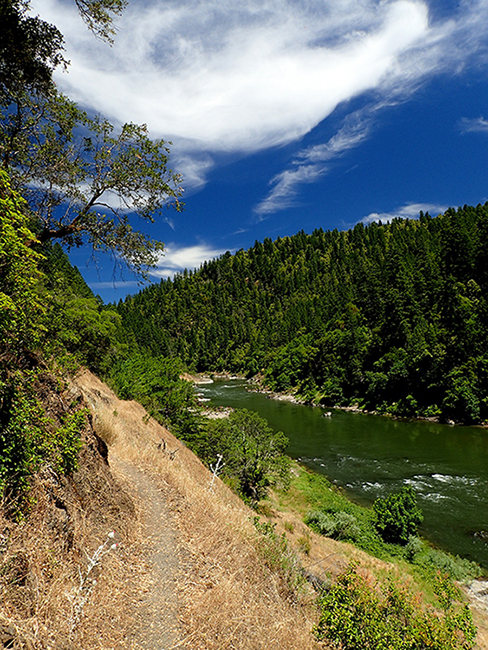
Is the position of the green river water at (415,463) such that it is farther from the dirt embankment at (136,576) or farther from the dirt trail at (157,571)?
the dirt trail at (157,571)

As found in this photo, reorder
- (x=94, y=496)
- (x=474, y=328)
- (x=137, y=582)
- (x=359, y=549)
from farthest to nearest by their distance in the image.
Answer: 1. (x=474, y=328)
2. (x=359, y=549)
3. (x=94, y=496)
4. (x=137, y=582)

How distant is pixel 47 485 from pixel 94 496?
5.50 ft

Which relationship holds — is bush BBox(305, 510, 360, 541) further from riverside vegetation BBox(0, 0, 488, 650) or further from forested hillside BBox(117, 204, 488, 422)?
forested hillside BBox(117, 204, 488, 422)

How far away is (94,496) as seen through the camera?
697 centimetres

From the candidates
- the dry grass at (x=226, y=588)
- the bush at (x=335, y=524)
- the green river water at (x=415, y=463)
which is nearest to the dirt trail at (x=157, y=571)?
the dry grass at (x=226, y=588)

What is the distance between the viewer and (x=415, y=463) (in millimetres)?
30875

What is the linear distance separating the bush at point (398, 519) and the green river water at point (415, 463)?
4.47 feet

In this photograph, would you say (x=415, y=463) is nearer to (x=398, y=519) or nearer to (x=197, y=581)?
(x=398, y=519)

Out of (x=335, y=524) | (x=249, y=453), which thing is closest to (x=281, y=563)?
(x=335, y=524)

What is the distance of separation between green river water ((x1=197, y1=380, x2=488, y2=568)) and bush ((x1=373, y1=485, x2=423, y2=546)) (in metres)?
1.36

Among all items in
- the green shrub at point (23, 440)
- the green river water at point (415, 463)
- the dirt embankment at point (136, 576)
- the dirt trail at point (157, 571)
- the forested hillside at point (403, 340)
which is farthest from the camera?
the forested hillside at point (403, 340)

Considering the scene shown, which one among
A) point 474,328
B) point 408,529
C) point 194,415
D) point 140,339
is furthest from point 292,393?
point 140,339

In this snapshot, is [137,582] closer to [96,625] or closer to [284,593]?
[96,625]

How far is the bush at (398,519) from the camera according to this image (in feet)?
64.8
